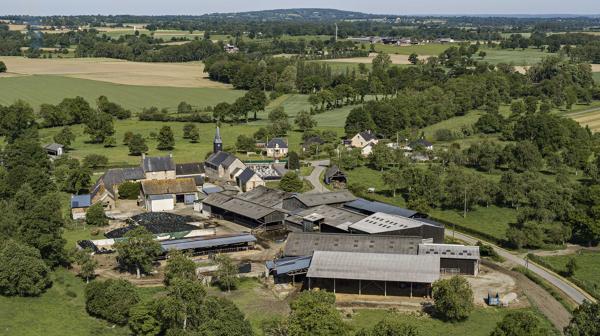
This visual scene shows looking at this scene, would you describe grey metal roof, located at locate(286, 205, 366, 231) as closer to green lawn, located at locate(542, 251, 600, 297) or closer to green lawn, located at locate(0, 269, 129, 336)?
green lawn, located at locate(542, 251, 600, 297)

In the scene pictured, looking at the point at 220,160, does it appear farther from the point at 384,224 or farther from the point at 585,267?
the point at 585,267

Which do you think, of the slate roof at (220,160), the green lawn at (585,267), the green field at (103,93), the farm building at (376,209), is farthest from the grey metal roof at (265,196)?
the green field at (103,93)

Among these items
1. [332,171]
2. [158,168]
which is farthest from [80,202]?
[332,171]

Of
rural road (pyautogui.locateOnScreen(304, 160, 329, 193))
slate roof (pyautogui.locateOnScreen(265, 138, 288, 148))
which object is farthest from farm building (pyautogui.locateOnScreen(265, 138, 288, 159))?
rural road (pyautogui.locateOnScreen(304, 160, 329, 193))

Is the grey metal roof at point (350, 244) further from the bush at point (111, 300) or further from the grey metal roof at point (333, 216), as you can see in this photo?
the bush at point (111, 300)

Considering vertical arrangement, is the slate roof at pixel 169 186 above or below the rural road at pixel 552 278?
above

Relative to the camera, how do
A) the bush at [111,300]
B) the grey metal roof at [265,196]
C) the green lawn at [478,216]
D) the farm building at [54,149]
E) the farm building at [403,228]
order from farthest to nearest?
1. the farm building at [54,149]
2. the grey metal roof at [265,196]
3. the green lawn at [478,216]
4. the farm building at [403,228]
5. the bush at [111,300]
